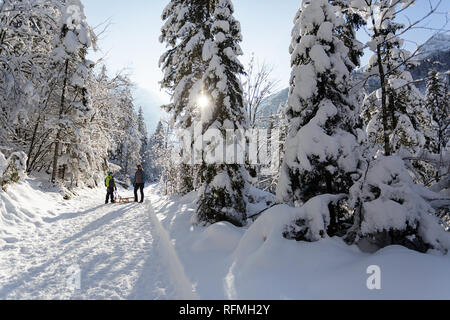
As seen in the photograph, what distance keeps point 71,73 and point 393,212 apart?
57.5 feet

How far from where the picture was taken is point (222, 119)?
8.41 m

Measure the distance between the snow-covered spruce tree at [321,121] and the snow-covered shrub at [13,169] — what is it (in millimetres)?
9028

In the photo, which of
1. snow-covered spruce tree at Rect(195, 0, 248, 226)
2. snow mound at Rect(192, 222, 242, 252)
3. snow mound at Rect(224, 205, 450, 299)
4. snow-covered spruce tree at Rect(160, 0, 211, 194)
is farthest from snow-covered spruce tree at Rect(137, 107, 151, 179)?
snow mound at Rect(224, 205, 450, 299)

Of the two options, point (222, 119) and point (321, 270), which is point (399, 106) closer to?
point (222, 119)

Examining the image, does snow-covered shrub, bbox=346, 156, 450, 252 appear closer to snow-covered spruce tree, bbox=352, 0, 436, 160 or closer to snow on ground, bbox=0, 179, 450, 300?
snow on ground, bbox=0, 179, 450, 300

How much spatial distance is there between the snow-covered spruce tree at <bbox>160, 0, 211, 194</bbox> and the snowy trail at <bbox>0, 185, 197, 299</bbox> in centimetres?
707

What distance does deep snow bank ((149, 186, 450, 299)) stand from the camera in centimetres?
296

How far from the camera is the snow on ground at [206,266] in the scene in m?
3.14

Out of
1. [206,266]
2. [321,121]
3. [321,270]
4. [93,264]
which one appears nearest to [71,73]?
[93,264]

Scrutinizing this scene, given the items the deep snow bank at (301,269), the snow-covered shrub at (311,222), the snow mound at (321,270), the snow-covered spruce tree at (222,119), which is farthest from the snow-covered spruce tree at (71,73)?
the snow-covered shrub at (311,222)

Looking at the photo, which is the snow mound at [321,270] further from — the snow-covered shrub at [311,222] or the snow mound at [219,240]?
the snow mound at [219,240]
